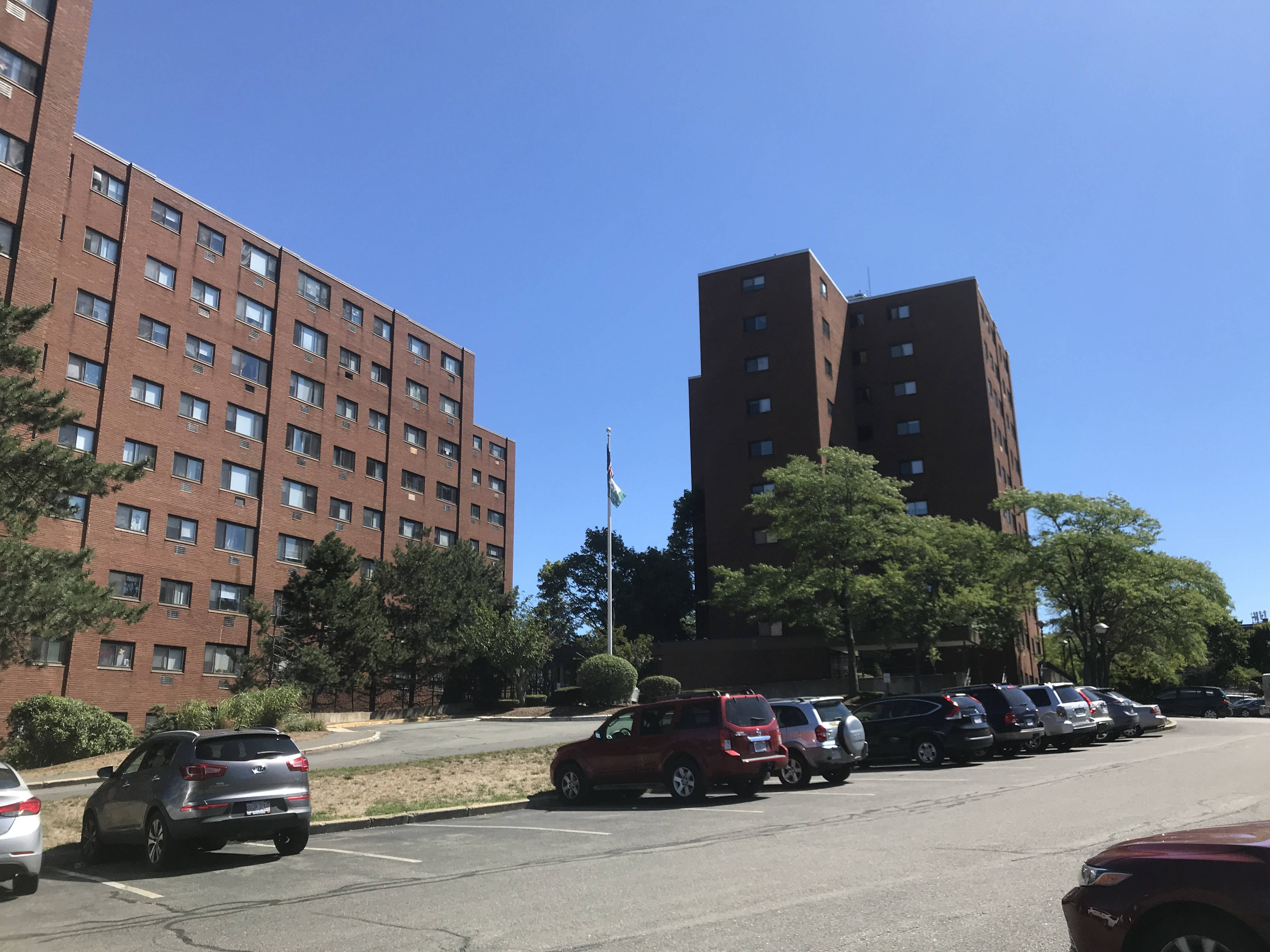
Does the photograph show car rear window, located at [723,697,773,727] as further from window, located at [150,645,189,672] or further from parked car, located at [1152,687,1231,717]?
parked car, located at [1152,687,1231,717]

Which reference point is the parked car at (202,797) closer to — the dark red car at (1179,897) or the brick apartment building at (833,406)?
the dark red car at (1179,897)

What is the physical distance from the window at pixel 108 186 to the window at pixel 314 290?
1058cm

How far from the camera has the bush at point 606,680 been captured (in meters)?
41.3

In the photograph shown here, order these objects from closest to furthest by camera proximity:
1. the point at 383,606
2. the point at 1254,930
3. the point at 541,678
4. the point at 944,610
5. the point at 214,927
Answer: the point at 1254,930 < the point at 214,927 < the point at 944,610 < the point at 383,606 < the point at 541,678

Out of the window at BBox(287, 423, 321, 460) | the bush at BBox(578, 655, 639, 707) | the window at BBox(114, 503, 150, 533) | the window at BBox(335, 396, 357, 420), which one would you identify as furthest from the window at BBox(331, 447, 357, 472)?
the bush at BBox(578, 655, 639, 707)

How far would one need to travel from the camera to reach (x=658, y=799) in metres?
15.5

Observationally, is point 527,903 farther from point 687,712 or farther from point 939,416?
point 939,416

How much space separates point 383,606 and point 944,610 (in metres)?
28.2

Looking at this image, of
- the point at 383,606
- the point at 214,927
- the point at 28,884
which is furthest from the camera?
the point at 383,606

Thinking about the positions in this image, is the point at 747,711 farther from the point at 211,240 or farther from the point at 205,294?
the point at 211,240

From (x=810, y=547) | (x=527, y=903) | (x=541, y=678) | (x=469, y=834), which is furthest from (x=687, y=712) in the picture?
(x=541, y=678)

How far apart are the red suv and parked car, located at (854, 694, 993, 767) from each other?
5.99 metres

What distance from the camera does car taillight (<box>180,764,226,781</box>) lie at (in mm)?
10516

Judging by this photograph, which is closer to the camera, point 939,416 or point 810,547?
point 810,547
